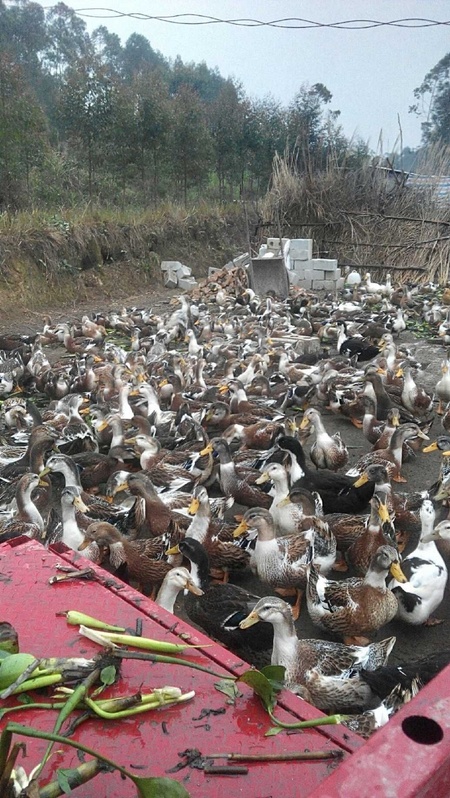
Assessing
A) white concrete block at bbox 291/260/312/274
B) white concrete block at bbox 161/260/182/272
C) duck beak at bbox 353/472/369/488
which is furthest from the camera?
white concrete block at bbox 161/260/182/272

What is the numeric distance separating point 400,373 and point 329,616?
6.12 metres

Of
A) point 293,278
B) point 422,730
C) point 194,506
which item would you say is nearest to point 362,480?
point 194,506

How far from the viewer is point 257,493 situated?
6.14 metres

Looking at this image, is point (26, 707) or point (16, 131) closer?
point (26, 707)

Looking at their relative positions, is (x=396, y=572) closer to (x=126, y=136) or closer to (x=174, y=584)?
(x=174, y=584)

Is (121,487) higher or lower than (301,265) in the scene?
lower

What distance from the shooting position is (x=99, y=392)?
9719 millimetres

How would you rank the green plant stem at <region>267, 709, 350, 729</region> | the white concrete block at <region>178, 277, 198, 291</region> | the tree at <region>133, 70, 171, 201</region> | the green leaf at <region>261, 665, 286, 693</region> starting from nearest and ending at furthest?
the green plant stem at <region>267, 709, 350, 729</region> < the green leaf at <region>261, 665, 286, 693</region> < the white concrete block at <region>178, 277, 198, 291</region> < the tree at <region>133, 70, 171, 201</region>

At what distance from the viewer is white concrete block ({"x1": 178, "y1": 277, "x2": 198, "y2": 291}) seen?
21.2m

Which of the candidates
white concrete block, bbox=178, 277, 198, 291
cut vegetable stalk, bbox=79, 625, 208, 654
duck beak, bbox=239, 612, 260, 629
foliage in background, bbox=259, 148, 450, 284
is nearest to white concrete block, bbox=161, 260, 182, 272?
white concrete block, bbox=178, 277, 198, 291

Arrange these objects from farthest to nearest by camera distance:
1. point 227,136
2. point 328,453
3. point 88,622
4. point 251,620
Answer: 1. point 227,136
2. point 328,453
3. point 251,620
4. point 88,622

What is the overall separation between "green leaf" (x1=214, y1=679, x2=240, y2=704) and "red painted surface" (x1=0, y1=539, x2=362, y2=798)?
16 mm

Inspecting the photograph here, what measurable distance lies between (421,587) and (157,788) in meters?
3.54

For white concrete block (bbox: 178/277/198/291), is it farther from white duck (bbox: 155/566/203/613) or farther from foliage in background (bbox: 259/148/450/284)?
white duck (bbox: 155/566/203/613)
